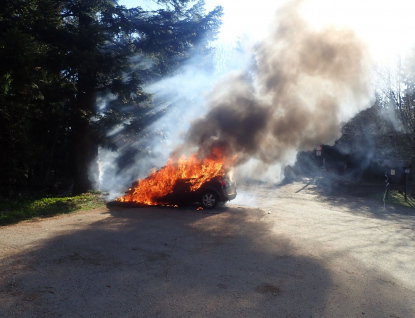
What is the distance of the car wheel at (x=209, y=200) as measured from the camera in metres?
11.3

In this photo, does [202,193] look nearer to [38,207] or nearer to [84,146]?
[38,207]

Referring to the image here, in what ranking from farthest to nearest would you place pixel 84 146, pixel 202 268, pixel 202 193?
pixel 84 146, pixel 202 193, pixel 202 268

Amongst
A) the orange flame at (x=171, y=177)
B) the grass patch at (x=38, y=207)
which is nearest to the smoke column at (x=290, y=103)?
the orange flame at (x=171, y=177)

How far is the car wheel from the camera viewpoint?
11320mm

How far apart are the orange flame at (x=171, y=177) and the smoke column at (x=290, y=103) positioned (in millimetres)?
987

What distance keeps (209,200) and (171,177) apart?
60.0 inches

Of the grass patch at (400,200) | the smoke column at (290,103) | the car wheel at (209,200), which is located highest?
the smoke column at (290,103)

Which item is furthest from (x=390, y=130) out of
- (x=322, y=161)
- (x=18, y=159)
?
(x=18, y=159)

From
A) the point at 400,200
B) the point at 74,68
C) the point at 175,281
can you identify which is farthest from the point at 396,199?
the point at 74,68

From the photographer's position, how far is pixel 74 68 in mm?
→ 13383

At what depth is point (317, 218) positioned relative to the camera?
10984 millimetres

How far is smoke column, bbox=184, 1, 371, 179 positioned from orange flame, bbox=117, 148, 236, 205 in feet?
3.24

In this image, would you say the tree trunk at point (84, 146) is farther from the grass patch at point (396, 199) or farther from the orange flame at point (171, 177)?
the grass patch at point (396, 199)

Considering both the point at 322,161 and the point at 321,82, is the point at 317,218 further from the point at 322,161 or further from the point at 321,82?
the point at 322,161
